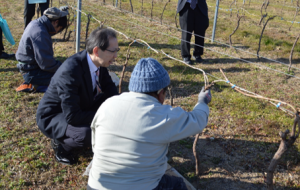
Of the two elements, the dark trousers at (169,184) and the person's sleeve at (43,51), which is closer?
the dark trousers at (169,184)

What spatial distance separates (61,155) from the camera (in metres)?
2.63

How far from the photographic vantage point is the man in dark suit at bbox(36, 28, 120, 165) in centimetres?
230

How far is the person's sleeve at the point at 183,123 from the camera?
147 centimetres

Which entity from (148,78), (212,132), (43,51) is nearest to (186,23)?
(212,132)

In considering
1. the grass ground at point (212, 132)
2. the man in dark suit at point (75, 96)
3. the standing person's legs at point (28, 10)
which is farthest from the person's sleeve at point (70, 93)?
the standing person's legs at point (28, 10)

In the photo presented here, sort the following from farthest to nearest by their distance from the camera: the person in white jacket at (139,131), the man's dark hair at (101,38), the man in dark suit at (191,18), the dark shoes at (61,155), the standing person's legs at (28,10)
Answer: the standing person's legs at (28,10) → the man in dark suit at (191,18) → the dark shoes at (61,155) → the man's dark hair at (101,38) → the person in white jacket at (139,131)

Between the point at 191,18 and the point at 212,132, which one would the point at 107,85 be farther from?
the point at 191,18

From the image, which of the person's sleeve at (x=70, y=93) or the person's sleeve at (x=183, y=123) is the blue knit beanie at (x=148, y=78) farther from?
the person's sleeve at (x=70, y=93)

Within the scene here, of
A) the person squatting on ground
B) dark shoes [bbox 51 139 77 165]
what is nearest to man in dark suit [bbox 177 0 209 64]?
the person squatting on ground

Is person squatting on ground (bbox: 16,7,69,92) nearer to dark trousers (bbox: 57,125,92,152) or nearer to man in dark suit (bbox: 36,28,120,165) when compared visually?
man in dark suit (bbox: 36,28,120,165)

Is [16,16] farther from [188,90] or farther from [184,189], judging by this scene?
[184,189]

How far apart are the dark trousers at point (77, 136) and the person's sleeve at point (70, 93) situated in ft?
0.27

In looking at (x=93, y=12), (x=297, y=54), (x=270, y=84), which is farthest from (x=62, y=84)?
(x=93, y=12)

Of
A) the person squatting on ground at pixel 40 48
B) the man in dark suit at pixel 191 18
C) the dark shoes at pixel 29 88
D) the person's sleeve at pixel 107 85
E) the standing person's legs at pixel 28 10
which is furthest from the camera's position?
the standing person's legs at pixel 28 10
